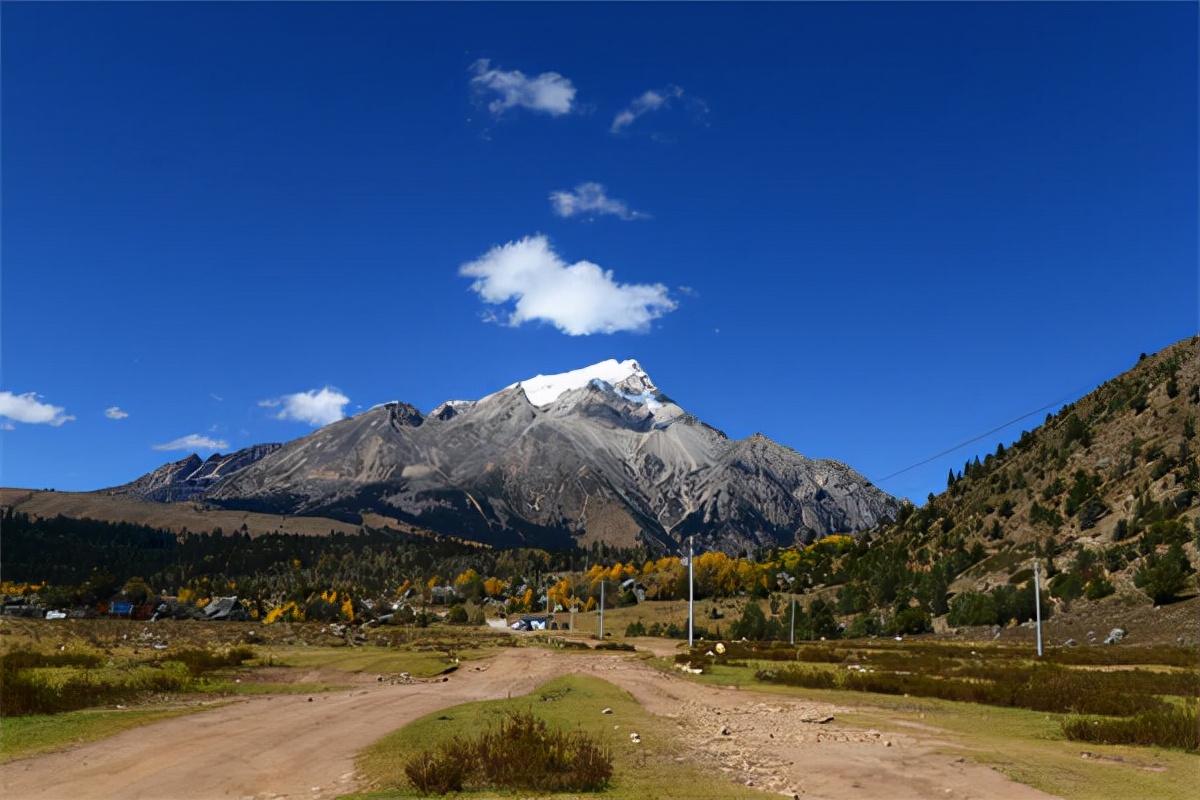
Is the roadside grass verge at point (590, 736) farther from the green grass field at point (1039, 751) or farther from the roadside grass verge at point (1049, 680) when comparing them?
the roadside grass verge at point (1049, 680)

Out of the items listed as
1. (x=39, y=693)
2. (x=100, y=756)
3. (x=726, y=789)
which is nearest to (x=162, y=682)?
(x=39, y=693)

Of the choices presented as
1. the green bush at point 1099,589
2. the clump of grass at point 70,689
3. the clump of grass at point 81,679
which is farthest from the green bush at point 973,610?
the clump of grass at point 70,689

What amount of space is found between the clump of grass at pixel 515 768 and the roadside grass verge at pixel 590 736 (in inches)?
12.0

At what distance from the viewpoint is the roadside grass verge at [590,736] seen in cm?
1517

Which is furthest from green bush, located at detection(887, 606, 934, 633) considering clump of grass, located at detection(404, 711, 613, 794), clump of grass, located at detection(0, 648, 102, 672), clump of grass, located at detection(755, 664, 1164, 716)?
clump of grass, located at detection(404, 711, 613, 794)

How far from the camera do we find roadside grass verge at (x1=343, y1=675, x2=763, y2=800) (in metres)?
15.2

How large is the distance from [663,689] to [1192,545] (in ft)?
241

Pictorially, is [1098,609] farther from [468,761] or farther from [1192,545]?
[468,761]

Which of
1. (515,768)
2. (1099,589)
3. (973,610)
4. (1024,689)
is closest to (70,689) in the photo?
(515,768)

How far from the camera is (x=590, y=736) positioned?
21.5 metres

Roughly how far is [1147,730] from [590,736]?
45.9 feet

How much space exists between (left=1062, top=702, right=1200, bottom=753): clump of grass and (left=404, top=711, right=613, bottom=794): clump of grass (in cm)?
1366

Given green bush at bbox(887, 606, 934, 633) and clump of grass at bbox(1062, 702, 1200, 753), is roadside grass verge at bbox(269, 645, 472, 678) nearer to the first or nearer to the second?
clump of grass at bbox(1062, 702, 1200, 753)

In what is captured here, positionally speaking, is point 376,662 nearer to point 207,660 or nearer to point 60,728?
point 207,660
